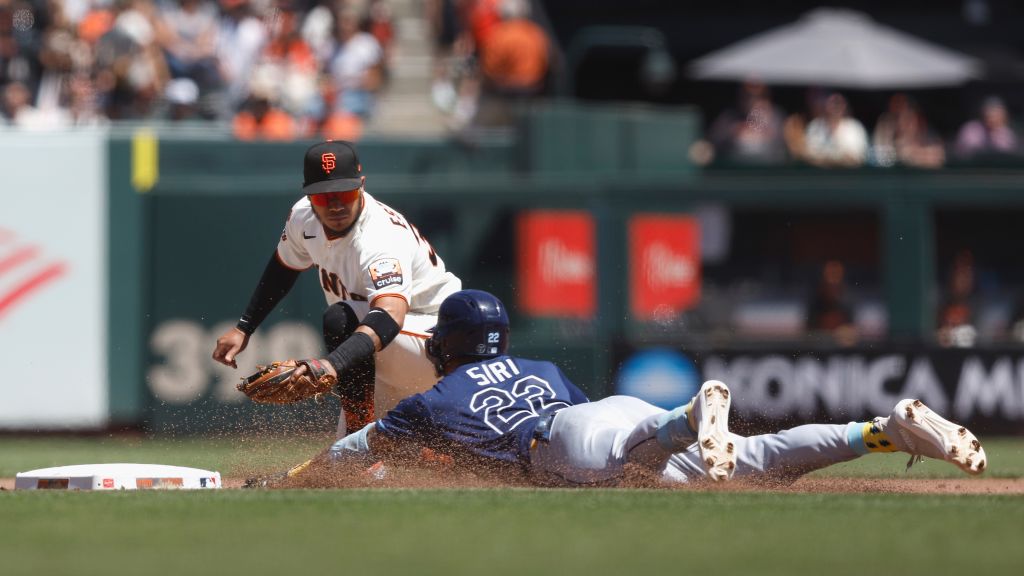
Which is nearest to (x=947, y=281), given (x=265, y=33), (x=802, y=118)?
(x=802, y=118)

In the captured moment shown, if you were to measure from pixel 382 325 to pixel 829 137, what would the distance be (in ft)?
29.3

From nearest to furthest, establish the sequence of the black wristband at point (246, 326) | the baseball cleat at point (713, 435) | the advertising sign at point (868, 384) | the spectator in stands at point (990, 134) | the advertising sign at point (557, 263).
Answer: the baseball cleat at point (713, 435), the black wristband at point (246, 326), the advertising sign at point (868, 384), the advertising sign at point (557, 263), the spectator in stands at point (990, 134)

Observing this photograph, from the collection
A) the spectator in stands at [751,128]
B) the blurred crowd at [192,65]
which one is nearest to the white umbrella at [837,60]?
the spectator in stands at [751,128]

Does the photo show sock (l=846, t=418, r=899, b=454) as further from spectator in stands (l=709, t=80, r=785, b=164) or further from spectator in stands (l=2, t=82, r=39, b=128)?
spectator in stands (l=2, t=82, r=39, b=128)

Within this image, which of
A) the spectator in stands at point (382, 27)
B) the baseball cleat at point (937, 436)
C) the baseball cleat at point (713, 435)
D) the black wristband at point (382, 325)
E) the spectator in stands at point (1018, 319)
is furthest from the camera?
the spectator in stands at point (382, 27)

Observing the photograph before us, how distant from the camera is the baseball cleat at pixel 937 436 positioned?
6.50 meters

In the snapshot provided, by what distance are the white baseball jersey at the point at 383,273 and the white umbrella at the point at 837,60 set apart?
26.6ft

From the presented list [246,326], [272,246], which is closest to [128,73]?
[272,246]

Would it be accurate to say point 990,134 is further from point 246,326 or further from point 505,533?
point 505,533

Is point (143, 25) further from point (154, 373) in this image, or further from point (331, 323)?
point (331, 323)

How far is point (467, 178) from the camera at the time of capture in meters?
13.7

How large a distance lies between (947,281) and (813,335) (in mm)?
2175

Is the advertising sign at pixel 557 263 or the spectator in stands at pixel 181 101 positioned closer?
the advertising sign at pixel 557 263

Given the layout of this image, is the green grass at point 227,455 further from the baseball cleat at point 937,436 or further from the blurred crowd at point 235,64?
the blurred crowd at point 235,64
